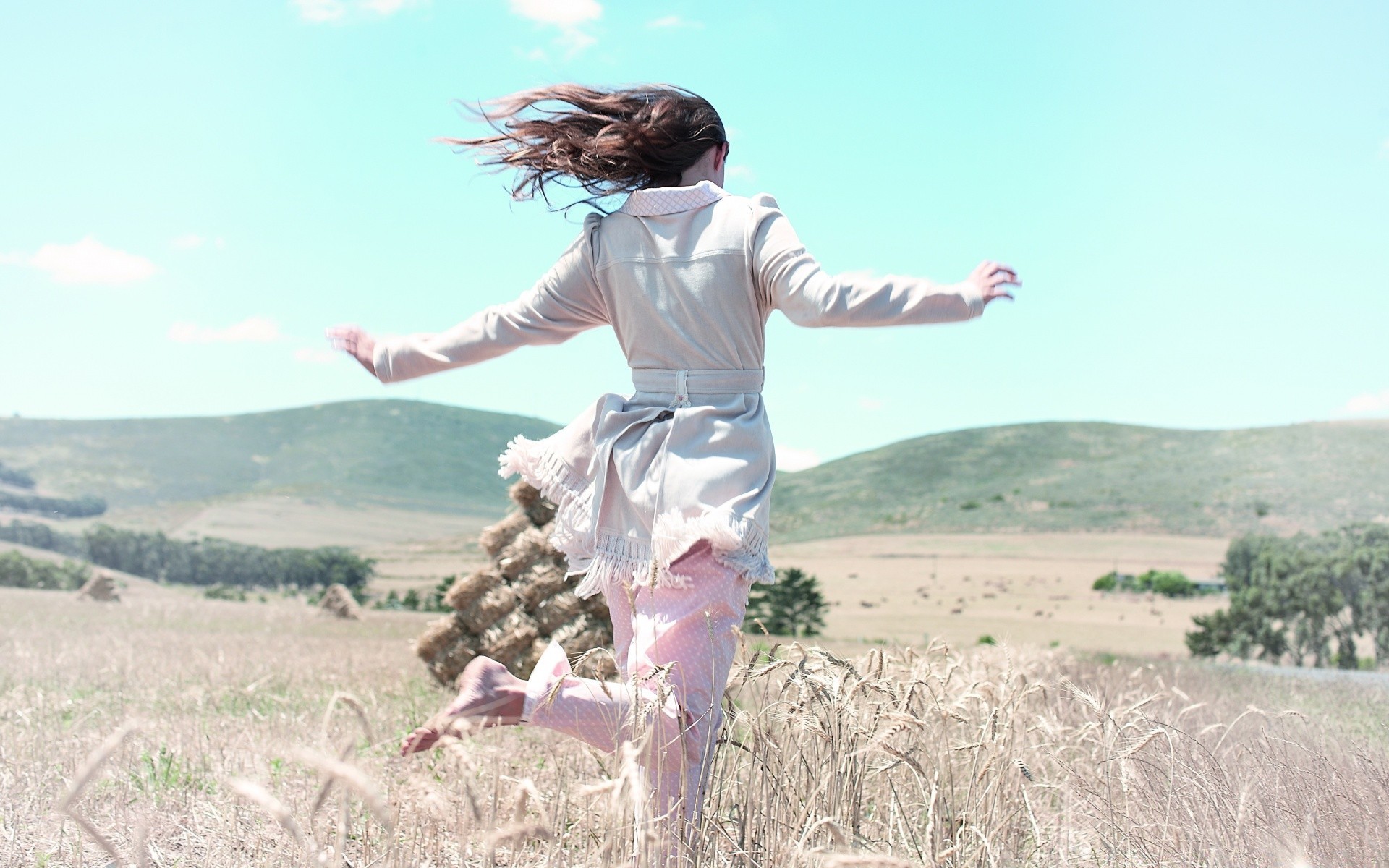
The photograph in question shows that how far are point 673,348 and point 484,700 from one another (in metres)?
0.92

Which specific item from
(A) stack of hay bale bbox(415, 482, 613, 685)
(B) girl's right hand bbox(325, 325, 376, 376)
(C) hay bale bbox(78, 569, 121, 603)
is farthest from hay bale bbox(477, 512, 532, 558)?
(C) hay bale bbox(78, 569, 121, 603)

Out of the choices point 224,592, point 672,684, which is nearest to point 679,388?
point 672,684

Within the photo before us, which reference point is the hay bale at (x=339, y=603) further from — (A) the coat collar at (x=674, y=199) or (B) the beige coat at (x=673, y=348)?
(A) the coat collar at (x=674, y=199)

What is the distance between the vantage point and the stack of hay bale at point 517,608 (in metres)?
5.63

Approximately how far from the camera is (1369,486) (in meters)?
21.0

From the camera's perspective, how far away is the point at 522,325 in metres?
2.58

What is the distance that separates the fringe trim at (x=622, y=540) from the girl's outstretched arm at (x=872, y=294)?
19.4 inches

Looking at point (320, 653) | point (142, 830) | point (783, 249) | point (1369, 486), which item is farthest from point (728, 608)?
point (1369, 486)

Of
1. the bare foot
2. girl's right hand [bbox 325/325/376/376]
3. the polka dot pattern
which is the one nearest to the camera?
the bare foot

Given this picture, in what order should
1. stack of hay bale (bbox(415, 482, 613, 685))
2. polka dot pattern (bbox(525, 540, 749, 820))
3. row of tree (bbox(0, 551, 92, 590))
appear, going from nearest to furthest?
1. polka dot pattern (bbox(525, 540, 749, 820))
2. stack of hay bale (bbox(415, 482, 613, 685))
3. row of tree (bbox(0, 551, 92, 590))

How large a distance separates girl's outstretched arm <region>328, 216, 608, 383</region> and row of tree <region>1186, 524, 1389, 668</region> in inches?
349

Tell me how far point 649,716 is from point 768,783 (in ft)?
1.99

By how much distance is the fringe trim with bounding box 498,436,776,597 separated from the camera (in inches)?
85.7

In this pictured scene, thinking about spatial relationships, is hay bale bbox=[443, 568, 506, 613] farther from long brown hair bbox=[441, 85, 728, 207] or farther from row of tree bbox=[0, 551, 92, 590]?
row of tree bbox=[0, 551, 92, 590]
